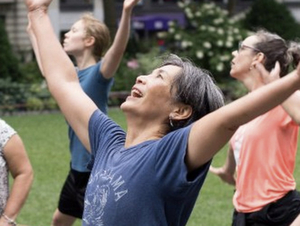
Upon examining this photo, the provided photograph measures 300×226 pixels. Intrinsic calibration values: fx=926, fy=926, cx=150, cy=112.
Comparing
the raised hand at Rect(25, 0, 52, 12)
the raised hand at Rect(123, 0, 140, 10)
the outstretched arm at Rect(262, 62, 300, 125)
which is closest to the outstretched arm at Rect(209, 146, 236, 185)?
the outstretched arm at Rect(262, 62, 300, 125)

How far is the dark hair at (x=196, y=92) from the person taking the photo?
332 centimetres

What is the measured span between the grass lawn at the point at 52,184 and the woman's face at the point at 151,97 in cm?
584

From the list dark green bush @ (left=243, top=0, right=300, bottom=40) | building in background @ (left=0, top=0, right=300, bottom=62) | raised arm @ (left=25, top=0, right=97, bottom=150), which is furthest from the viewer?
building in background @ (left=0, top=0, right=300, bottom=62)

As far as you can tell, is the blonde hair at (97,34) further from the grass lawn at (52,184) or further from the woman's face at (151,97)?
the woman's face at (151,97)

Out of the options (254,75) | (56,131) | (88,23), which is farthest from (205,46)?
(254,75)

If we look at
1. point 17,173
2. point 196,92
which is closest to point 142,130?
point 196,92

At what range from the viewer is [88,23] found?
23.4 ft

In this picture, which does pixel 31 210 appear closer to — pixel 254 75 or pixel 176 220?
pixel 254 75

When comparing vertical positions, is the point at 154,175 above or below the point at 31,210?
above

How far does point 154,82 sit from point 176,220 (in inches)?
19.8

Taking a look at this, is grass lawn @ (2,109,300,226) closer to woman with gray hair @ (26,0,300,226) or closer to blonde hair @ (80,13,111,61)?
blonde hair @ (80,13,111,61)

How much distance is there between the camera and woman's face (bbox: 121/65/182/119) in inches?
130

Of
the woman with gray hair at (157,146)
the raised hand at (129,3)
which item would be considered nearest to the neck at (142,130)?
the woman with gray hair at (157,146)

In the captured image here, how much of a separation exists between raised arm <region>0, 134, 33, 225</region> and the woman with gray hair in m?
1.21
